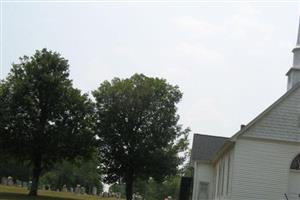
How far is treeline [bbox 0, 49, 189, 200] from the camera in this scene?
49.3 m

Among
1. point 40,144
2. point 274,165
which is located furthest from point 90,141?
point 274,165

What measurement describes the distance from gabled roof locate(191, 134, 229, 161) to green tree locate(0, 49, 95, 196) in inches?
347

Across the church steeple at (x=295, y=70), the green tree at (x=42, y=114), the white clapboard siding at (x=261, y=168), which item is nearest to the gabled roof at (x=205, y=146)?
the green tree at (x=42, y=114)

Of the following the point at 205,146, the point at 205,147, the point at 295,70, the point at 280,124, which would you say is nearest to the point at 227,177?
the point at 280,124

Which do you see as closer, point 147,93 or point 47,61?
point 47,61

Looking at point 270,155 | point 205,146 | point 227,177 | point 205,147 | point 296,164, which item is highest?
point 205,146

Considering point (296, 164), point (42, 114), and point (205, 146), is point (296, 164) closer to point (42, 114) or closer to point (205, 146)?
point (205, 146)

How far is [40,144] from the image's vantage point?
1919 inches

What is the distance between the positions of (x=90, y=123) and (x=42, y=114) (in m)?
4.40

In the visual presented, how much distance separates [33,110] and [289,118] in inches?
991

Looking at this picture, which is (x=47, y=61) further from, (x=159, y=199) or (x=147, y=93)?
(x=159, y=199)

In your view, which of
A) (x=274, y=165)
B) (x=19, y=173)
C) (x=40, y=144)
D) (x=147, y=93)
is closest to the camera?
(x=274, y=165)

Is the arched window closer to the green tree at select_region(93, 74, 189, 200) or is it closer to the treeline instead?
the treeline

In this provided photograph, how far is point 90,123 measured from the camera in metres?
52.2
